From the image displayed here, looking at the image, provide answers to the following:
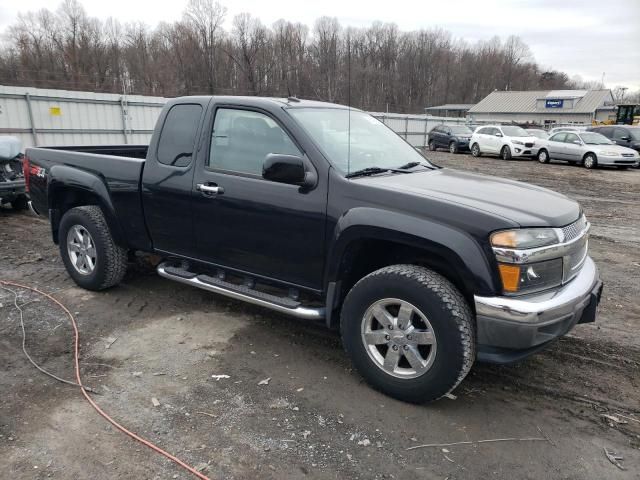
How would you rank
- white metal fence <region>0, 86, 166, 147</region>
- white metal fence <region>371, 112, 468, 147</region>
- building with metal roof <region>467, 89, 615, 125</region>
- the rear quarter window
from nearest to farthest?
the rear quarter window → white metal fence <region>0, 86, 166, 147</region> → white metal fence <region>371, 112, 468, 147</region> → building with metal roof <region>467, 89, 615, 125</region>

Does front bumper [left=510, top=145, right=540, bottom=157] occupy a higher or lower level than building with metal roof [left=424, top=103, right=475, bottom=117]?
lower

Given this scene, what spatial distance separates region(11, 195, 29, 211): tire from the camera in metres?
9.16

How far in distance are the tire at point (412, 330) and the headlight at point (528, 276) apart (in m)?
0.32

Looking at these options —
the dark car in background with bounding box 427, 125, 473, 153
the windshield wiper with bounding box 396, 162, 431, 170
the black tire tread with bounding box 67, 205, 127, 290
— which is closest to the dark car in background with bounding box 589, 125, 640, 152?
the dark car in background with bounding box 427, 125, 473, 153

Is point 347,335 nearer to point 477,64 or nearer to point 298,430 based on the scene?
point 298,430

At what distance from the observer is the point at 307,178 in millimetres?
3445

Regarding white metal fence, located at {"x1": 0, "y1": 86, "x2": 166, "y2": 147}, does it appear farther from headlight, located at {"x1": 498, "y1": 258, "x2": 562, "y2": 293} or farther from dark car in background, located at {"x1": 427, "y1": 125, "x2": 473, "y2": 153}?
dark car in background, located at {"x1": 427, "y1": 125, "x2": 473, "y2": 153}

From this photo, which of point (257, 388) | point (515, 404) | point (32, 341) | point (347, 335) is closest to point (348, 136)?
point (347, 335)

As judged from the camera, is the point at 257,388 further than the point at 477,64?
No

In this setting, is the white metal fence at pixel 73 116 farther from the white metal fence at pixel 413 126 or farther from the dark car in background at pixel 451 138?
the white metal fence at pixel 413 126

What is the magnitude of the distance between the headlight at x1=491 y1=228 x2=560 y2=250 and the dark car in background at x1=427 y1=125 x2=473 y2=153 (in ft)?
81.4

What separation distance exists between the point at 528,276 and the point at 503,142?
873 inches

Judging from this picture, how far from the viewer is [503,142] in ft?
76.2

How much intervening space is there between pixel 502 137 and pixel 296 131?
2191 centimetres
